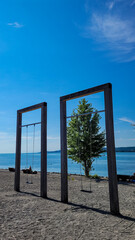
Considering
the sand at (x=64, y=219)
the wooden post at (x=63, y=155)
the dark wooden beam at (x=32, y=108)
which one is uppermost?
the dark wooden beam at (x=32, y=108)

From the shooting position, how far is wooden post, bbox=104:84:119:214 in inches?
203

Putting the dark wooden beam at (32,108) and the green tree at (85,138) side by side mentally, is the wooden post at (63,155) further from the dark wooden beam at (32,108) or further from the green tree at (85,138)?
the green tree at (85,138)

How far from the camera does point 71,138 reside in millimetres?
13516

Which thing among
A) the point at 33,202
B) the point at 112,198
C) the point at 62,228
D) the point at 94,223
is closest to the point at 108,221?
the point at 94,223

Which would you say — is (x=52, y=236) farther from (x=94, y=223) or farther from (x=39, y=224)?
(x=94, y=223)

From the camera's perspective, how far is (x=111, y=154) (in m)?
5.34

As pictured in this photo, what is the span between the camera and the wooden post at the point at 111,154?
16.9 feet

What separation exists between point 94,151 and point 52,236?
991 cm

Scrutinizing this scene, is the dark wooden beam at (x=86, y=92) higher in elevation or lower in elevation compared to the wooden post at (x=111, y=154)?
higher

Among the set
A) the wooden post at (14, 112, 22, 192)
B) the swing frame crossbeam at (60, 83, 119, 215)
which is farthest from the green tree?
the swing frame crossbeam at (60, 83, 119, 215)

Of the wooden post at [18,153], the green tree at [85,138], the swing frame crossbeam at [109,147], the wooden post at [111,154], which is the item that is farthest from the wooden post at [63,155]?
the green tree at [85,138]

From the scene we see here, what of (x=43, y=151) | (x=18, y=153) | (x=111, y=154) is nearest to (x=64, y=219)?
(x=111, y=154)

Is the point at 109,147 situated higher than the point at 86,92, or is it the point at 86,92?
the point at 86,92

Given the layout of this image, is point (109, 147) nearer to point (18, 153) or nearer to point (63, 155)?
point (63, 155)
